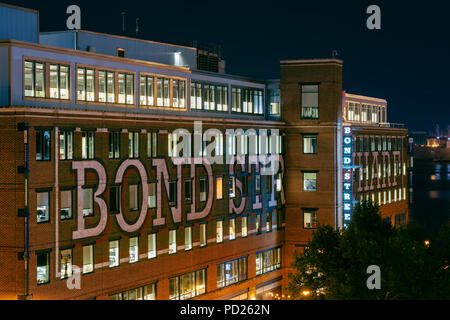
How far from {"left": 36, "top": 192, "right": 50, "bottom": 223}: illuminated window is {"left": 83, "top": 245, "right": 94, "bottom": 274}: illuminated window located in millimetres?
4073

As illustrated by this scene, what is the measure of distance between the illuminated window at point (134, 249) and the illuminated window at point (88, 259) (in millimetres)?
4417

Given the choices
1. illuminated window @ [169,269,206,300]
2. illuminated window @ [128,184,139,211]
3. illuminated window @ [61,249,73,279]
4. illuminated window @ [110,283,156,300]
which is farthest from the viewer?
illuminated window @ [169,269,206,300]

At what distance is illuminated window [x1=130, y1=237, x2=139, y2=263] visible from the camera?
4882 cm

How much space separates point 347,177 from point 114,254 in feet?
96.7

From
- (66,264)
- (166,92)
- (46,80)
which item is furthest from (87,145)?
(166,92)

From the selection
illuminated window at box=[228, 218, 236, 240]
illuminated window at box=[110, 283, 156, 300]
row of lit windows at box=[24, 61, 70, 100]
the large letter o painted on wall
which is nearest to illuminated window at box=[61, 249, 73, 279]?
illuminated window at box=[110, 283, 156, 300]

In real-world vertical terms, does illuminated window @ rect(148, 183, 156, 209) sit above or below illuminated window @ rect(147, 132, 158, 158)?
below

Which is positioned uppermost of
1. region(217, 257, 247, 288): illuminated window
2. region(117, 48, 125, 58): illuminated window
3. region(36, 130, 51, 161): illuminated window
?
region(117, 48, 125, 58): illuminated window

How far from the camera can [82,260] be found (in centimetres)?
4409

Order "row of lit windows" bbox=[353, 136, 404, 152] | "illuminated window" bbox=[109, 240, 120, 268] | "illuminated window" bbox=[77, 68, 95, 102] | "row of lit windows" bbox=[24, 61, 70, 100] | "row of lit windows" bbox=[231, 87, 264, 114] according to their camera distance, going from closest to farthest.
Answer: "row of lit windows" bbox=[24, 61, 70, 100], "illuminated window" bbox=[77, 68, 95, 102], "illuminated window" bbox=[109, 240, 120, 268], "row of lit windows" bbox=[231, 87, 264, 114], "row of lit windows" bbox=[353, 136, 404, 152]

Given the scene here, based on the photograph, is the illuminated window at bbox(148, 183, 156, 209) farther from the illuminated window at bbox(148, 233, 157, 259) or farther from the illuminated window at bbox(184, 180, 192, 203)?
the illuminated window at bbox(184, 180, 192, 203)

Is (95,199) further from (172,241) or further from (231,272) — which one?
(231,272)

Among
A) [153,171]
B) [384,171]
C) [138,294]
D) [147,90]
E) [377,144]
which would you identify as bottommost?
[138,294]

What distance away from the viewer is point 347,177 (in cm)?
6731
